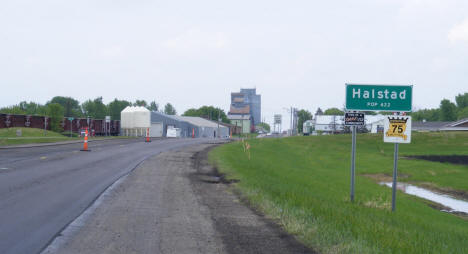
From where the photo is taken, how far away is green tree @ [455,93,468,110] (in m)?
146

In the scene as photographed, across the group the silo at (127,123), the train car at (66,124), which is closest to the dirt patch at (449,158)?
the train car at (66,124)

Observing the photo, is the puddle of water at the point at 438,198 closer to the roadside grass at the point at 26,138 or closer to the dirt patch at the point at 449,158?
the dirt patch at the point at 449,158

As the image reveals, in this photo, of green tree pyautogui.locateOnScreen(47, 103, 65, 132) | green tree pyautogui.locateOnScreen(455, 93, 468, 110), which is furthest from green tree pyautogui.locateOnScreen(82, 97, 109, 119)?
green tree pyautogui.locateOnScreen(455, 93, 468, 110)

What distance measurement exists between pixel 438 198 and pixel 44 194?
71.3 feet

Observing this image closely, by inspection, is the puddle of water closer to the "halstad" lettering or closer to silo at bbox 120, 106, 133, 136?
the "halstad" lettering

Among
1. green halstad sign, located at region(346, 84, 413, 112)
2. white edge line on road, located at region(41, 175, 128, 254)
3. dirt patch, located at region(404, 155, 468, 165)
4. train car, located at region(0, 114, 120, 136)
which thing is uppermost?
green halstad sign, located at region(346, 84, 413, 112)

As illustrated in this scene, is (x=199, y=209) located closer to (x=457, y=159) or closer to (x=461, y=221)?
(x=461, y=221)

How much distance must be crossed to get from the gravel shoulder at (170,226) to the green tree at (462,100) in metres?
158

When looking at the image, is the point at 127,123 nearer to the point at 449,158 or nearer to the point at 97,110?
the point at 449,158

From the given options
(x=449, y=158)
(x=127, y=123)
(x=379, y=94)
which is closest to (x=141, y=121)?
(x=127, y=123)

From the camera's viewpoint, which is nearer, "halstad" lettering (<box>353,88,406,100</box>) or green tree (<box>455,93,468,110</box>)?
"halstad" lettering (<box>353,88,406,100</box>)

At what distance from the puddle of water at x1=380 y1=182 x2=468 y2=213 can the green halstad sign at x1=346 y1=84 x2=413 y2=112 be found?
11849 millimetres

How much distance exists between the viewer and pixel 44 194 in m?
9.84

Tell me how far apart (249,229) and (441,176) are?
1184 inches
